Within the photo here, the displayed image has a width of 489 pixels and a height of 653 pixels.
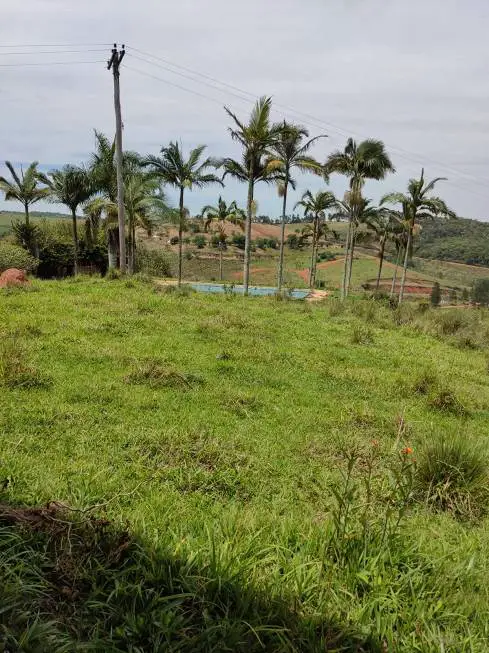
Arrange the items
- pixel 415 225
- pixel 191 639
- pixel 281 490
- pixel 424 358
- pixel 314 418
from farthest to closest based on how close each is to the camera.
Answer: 1. pixel 415 225
2. pixel 424 358
3. pixel 314 418
4. pixel 281 490
5. pixel 191 639

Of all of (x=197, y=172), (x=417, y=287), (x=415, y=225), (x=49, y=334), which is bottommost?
(x=417, y=287)

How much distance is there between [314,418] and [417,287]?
5913cm

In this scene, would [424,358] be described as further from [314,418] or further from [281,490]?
Result: [281,490]

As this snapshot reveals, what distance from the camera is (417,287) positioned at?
2393 inches

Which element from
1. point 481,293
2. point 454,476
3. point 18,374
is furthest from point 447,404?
point 481,293

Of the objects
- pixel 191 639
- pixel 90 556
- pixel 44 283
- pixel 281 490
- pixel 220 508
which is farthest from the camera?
pixel 44 283

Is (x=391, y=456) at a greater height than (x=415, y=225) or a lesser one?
lesser

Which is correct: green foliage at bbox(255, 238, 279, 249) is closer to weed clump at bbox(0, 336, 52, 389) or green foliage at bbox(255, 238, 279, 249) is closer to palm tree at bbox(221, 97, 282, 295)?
palm tree at bbox(221, 97, 282, 295)

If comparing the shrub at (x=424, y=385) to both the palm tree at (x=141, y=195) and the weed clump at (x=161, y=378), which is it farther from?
the palm tree at (x=141, y=195)

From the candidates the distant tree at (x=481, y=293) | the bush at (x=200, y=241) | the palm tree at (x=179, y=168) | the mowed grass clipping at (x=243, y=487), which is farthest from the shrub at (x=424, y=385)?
the bush at (x=200, y=241)

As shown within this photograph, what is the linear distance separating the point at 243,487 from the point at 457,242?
120955 mm

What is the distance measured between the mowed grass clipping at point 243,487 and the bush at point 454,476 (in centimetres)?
8

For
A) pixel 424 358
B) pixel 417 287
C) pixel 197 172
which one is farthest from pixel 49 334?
pixel 417 287

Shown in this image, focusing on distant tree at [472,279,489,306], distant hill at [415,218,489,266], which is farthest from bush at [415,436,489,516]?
distant hill at [415,218,489,266]
